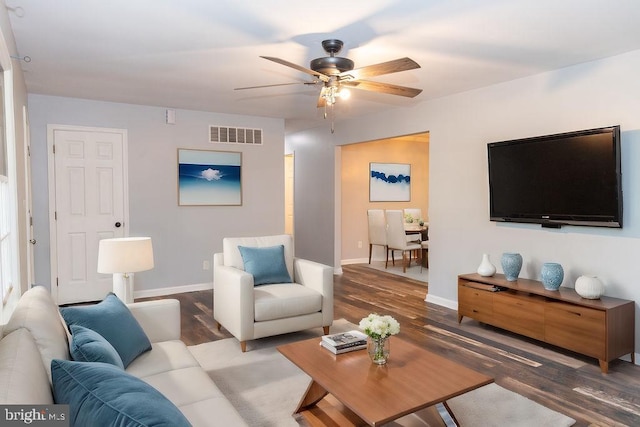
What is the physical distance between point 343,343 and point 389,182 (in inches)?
237

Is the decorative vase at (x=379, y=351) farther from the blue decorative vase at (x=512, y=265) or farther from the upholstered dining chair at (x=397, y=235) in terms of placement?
the upholstered dining chair at (x=397, y=235)

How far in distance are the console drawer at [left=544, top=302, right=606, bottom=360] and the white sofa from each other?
274 centimetres

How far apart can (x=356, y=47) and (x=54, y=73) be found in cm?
284

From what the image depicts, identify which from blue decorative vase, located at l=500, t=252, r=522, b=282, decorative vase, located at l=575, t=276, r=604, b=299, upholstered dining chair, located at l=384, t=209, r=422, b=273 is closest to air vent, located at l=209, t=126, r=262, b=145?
upholstered dining chair, located at l=384, t=209, r=422, b=273

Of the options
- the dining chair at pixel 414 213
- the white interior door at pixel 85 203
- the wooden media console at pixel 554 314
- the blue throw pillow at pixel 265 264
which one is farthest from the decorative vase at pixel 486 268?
the white interior door at pixel 85 203

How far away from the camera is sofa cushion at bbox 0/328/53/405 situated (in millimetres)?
1011

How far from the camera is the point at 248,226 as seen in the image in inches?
239

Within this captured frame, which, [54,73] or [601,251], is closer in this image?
[601,251]

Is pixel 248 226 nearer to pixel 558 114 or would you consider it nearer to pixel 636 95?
pixel 558 114

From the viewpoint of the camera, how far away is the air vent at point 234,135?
5.78m

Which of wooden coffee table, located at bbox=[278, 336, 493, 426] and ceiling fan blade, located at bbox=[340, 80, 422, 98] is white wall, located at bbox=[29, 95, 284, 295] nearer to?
ceiling fan blade, located at bbox=[340, 80, 422, 98]

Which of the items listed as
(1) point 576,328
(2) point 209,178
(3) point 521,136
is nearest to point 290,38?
(3) point 521,136

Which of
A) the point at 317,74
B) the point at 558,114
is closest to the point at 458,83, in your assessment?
the point at 558,114

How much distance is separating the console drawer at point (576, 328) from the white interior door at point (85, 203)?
474cm
